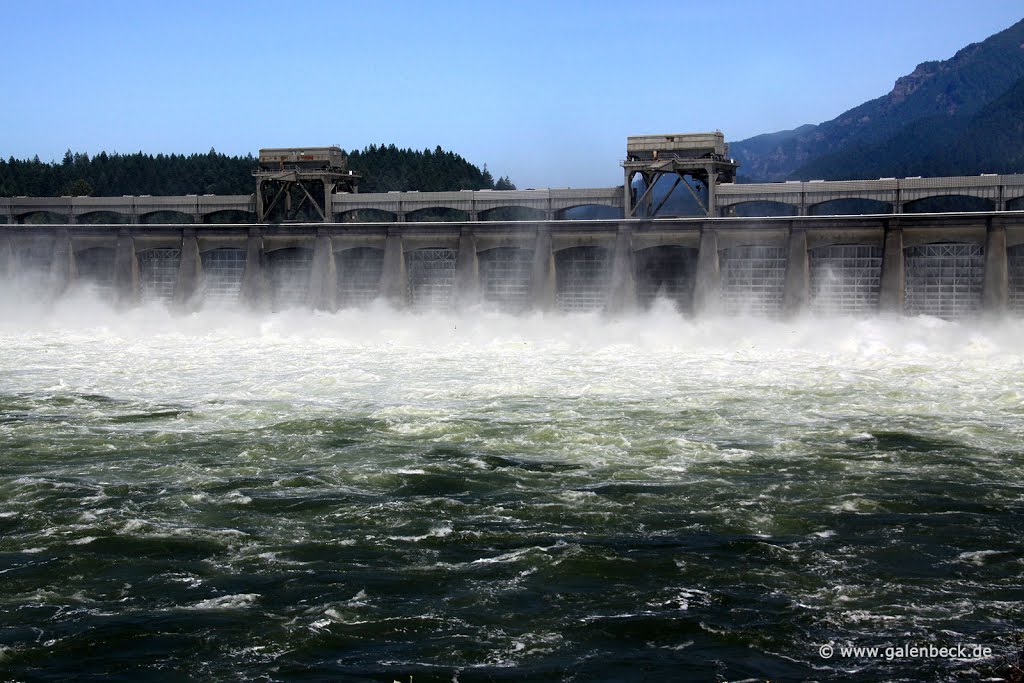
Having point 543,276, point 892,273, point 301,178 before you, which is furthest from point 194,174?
point 892,273

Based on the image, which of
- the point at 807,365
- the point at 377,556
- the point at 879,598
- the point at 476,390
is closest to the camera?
the point at 879,598

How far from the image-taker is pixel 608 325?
41906mm

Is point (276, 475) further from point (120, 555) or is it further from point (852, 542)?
point (852, 542)

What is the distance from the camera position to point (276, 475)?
2003 centimetres

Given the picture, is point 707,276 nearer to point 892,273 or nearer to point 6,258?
point 892,273

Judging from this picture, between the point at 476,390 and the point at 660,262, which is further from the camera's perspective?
the point at 660,262

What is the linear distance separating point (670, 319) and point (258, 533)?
2728cm

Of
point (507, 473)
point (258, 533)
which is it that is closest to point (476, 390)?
point (507, 473)

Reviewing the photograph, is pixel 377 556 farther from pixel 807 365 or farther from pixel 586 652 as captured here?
pixel 807 365

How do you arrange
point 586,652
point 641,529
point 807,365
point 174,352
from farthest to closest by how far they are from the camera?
Result: 1. point 174,352
2. point 807,365
3. point 641,529
4. point 586,652

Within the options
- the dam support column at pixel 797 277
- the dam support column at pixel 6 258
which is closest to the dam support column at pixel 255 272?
the dam support column at pixel 6 258

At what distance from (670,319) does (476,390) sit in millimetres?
14558

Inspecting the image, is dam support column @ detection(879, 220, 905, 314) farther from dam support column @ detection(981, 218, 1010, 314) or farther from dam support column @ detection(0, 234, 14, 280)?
dam support column @ detection(0, 234, 14, 280)

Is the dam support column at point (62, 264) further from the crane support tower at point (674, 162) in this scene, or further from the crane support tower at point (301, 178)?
the crane support tower at point (674, 162)
